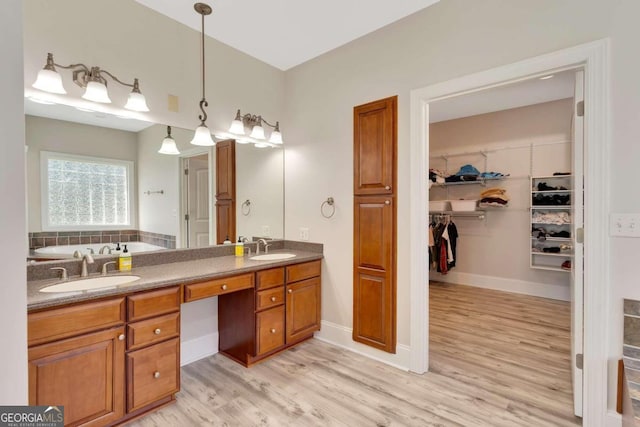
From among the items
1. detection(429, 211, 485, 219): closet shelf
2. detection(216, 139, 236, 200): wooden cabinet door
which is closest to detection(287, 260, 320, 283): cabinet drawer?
detection(216, 139, 236, 200): wooden cabinet door

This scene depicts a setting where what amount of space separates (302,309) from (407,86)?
2.17m

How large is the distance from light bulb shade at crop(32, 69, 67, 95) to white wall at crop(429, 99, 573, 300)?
161 inches

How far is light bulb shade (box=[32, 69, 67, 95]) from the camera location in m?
1.75

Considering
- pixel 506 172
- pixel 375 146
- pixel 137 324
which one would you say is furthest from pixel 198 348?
pixel 506 172

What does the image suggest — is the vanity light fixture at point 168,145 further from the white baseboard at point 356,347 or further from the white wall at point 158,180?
the white baseboard at point 356,347

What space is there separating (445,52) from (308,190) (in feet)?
5.57

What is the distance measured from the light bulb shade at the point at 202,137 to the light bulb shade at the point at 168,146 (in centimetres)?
16

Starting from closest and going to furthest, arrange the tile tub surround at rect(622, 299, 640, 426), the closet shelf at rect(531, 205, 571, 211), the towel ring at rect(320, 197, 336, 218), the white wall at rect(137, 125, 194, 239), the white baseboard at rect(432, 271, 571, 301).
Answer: the tile tub surround at rect(622, 299, 640, 426), the white wall at rect(137, 125, 194, 239), the towel ring at rect(320, 197, 336, 218), the closet shelf at rect(531, 205, 571, 211), the white baseboard at rect(432, 271, 571, 301)

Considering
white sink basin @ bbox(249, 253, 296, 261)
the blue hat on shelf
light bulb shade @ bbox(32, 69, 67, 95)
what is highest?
light bulb shade @ bbox(32, 69, 67, 95)

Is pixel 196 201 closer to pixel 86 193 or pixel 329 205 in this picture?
pixel 86 193

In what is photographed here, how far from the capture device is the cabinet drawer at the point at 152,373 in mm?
1764

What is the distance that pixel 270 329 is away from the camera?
2561 millimetres

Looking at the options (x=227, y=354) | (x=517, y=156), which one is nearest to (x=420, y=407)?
(x=227, y=354)

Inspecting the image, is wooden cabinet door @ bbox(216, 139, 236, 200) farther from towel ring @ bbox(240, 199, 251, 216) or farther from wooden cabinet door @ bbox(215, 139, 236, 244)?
towel ring @ bbox(240, 199, 251, 216)
